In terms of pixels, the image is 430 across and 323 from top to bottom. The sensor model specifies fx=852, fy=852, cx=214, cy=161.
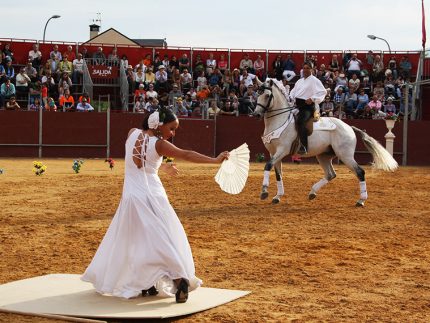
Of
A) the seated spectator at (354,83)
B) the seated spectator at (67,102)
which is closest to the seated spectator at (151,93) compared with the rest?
the seated spectator at (67,102)

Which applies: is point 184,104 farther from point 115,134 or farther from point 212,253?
point 212,253

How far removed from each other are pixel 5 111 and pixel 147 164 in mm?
21917

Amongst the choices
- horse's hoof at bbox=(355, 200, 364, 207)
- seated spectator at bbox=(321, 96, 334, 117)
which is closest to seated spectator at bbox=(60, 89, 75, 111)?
seated spectator at bbox=(321, 96, 334, 117)

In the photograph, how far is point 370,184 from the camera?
757 inches

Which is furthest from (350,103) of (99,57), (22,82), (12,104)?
(12,104)

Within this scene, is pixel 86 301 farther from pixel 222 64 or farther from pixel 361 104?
pixel 222 64

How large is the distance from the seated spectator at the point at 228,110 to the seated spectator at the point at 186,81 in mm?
2016

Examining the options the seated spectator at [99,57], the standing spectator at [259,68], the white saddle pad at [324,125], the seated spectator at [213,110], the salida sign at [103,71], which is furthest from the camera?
the standing spectator at [259,68]

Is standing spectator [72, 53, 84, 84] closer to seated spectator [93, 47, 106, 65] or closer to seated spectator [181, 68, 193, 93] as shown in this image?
seated spectator [93, 47, 106, 65]

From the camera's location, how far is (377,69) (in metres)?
31.8

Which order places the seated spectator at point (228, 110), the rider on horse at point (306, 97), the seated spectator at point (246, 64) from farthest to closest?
the seated spectator at point (246, 64)
the seated spectator at point (228, 110)
the rider on horse at point (306, 97)

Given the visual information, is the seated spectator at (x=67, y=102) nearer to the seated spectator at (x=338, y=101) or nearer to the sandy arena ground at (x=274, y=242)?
the seated spectator at (x=338, y=101)

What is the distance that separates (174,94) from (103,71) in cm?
346

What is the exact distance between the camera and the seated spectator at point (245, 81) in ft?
99.8
